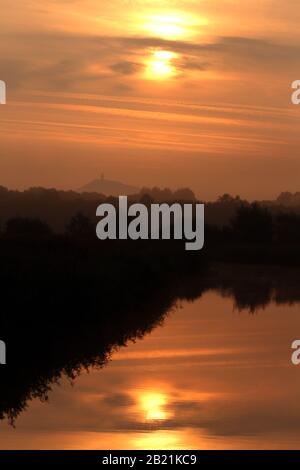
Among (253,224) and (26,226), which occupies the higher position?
(253,224)

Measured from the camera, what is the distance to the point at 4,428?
1207cm

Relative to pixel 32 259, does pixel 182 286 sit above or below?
above

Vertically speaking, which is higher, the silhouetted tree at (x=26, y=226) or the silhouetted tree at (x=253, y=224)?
the silhouetted tree at (x=253, y=224)

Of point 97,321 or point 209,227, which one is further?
point 209,227

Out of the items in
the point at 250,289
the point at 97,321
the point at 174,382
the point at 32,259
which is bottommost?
the point at 174,382

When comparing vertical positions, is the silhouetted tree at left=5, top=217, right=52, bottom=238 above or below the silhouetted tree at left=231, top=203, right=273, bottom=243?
below

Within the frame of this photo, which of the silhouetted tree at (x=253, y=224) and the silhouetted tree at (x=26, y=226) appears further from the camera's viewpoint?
the silhouetted tree at (x=253, y=224)

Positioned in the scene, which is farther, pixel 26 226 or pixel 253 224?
pixel 253 224

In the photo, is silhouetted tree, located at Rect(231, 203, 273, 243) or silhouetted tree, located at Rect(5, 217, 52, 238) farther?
silhouetted tree, located at Rect(231, 203, 273, 243)

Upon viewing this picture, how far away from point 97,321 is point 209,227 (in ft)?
136

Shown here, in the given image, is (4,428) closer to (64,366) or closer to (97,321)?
(64,366)

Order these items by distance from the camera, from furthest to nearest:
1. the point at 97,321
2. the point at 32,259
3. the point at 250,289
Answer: the point at 250,289, the point at 32,259, the point at 97,321

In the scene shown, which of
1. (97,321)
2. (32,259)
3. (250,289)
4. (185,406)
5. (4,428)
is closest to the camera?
(4,428)

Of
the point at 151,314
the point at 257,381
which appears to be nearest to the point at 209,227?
the point at 151,314
